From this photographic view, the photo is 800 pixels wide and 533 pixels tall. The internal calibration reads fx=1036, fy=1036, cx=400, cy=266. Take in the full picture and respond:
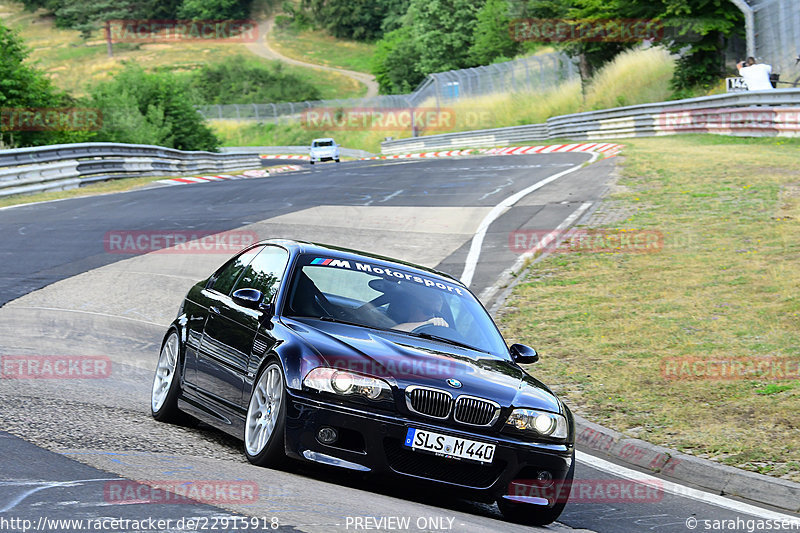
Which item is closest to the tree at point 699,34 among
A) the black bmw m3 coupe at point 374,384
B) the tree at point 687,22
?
the tree at point 687,22

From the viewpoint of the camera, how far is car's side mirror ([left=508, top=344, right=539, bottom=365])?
7.32 m

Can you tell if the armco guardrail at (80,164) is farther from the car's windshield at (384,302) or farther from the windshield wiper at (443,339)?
the windshield wiper at (443,339)

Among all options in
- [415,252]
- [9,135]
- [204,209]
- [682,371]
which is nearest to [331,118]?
[9,135]

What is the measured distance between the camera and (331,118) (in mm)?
86562

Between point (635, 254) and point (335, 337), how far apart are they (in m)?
10.2

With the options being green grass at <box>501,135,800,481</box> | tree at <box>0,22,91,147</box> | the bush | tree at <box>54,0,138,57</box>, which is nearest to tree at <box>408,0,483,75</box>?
the bush

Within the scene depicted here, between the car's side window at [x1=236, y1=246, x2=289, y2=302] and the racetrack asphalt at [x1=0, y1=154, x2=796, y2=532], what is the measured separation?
1.11m

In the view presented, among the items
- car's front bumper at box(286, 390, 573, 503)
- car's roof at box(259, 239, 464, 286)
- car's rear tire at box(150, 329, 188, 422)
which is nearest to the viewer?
car's front bumper at box(286, 390, 573, 503)

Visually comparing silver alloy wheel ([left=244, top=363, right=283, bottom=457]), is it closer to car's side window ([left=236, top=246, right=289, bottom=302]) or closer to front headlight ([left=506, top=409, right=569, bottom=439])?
car's side window ([left=236, top=246, right=289, bottom=302])

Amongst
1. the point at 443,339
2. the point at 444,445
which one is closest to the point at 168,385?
the point at 443,339

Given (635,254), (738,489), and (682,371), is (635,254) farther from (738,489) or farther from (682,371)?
(738,489)

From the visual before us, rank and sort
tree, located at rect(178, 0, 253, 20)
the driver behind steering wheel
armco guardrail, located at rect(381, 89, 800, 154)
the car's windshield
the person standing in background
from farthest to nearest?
tree, located at rect(178, 0, 253, 20), the person standing in background, armco guardrail, located at rect(381, 89, 800, 154), the driver behind steering wheel, the car's windshield

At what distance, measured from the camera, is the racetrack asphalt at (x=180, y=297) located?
5438mm

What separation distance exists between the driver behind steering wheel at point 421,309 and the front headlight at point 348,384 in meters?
1.13
